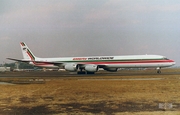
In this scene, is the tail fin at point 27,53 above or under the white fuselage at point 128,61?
above

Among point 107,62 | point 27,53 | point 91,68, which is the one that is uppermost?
point 27,53

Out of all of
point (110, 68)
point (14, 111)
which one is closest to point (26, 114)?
point (14, 111)

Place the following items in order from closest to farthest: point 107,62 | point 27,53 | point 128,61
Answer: point 128,61 → point 107,62 → point 27,53

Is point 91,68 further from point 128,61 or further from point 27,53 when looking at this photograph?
point 27,53

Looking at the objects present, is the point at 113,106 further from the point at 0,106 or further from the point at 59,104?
the point at 0,106

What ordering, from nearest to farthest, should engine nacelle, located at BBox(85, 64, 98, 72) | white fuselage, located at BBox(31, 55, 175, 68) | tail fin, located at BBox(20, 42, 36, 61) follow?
white fuselage, located at BBox(31, 55, 175, 68), engine nacelle, located at BBox(85, 64, 98, 72), tail fin, located at BBox(20, 42, 36, 61)

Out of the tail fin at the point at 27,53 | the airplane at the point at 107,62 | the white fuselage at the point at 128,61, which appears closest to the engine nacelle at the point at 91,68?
the airplane at the point at 107,62

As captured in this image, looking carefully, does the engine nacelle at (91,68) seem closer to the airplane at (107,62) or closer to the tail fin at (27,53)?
the airplane at (107,62)

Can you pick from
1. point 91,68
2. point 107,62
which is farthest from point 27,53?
point 107,62

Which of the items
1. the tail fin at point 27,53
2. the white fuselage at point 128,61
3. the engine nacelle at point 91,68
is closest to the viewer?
the white fuselage at point 128,61

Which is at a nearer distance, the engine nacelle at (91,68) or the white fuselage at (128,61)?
the white fuselage at (128,61)

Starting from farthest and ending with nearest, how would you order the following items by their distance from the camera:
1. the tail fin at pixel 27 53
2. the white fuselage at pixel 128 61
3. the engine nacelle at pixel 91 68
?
the tail fin at pixel 27 53 < the engine nacelle at pixel 91 68 < the white fuselage at pixel 128 61

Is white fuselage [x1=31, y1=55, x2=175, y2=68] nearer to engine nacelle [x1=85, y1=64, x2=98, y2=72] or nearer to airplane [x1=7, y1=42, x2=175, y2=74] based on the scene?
airplane [x1=7, y1=42, x2=175, y2=74]

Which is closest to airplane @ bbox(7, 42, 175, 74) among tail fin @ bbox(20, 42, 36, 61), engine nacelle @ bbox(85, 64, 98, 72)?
engine nacelle @ bbox(85, 64, 98, 72)
